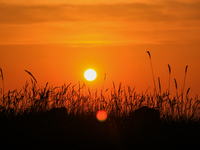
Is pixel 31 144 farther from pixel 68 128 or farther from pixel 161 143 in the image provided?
pixel 161 143

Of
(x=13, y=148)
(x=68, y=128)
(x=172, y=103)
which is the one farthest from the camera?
(x=172, y=103)

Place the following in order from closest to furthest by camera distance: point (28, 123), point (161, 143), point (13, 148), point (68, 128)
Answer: point (13, 148), point (161, 143), point (68, 128), point (28, 123)

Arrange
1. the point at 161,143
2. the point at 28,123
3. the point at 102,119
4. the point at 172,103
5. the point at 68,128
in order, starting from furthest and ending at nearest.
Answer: the point at 172,103 → the point at 102,119 → the point at 28,123 → the point at 68,128 → the point at 161,143

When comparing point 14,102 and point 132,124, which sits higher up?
point 14,102

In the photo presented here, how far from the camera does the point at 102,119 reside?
614 centimetres

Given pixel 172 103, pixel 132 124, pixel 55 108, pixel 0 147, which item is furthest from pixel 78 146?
pixel 172 103

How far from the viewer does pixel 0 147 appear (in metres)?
4.39

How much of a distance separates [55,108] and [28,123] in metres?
1.24

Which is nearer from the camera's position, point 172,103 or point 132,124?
point 132,124

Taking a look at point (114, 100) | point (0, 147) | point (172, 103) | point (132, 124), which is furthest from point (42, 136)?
point (172, 103)

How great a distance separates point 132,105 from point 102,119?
0.87 metres

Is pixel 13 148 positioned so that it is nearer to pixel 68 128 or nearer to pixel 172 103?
pixel 68 128

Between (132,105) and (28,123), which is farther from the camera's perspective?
(132,105)

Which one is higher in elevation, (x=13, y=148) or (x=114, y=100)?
(x=114, y=100)
